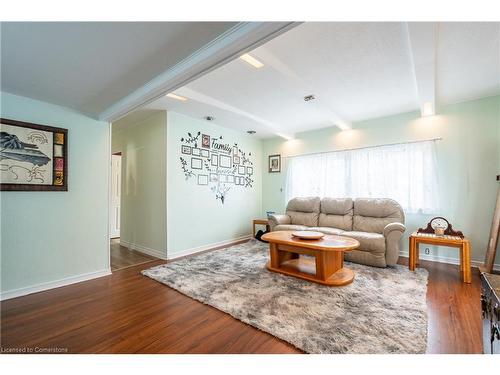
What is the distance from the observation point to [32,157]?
7.72ft

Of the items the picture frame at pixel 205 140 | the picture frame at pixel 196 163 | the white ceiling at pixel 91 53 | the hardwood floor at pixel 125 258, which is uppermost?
the white ceiling at pixel 91 53

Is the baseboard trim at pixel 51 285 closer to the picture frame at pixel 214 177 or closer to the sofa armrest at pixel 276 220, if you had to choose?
the picture frame at pixel 214 177

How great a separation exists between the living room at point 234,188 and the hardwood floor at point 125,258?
82 mm

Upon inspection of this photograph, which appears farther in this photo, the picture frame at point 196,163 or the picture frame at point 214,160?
the picture frame at point 214,160

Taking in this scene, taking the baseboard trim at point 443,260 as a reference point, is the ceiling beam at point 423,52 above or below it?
above

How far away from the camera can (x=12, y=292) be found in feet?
7.25

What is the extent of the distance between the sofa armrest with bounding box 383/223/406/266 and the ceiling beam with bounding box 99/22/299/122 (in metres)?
2.84

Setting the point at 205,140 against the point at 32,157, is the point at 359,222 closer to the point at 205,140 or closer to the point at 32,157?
the point at 205,140

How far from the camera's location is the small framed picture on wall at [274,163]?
5180 millimetres

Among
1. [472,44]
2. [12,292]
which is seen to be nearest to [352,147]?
[472,44]

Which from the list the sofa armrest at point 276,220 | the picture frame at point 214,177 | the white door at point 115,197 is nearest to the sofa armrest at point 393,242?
the sofa armrest at point 276,220

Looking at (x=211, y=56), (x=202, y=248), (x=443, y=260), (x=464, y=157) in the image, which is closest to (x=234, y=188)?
(x=202, y=248)

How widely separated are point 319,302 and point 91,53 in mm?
2812
